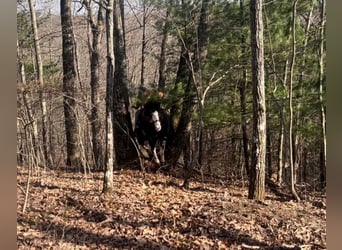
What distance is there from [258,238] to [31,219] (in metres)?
2.41

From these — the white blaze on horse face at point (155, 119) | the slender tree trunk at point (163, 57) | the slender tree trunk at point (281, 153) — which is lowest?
the slender tree trunk at point (281, 153)

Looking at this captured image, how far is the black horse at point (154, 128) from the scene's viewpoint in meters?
5.72

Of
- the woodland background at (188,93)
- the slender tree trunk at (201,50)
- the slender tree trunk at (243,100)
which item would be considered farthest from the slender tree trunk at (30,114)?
the slender tree trunk at (243,100)

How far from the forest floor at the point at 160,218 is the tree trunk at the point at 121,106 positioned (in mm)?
723

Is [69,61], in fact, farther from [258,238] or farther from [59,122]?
[258,238]

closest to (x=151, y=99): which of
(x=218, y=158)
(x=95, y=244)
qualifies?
(x=218, y=158)

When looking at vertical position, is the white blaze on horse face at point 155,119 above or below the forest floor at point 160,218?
above

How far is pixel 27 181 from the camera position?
15.1 feet

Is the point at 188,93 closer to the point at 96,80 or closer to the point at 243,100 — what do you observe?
the point at 243,100

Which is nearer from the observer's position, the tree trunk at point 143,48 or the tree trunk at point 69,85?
the tree trunk at point 69,85

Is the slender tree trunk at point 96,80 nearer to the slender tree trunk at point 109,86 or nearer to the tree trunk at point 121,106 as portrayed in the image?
the tree trunk at point 121,106

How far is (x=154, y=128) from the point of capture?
5.78 m

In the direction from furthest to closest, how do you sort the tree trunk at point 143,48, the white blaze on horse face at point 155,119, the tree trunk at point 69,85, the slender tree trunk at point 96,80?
the tree trunk at point 143,48
the white blaze on horse face at point 155,119
the slender tree trunk at point 96,80
the tree trunk at point 69,85

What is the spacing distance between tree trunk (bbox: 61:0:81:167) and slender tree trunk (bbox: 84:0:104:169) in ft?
0.84
